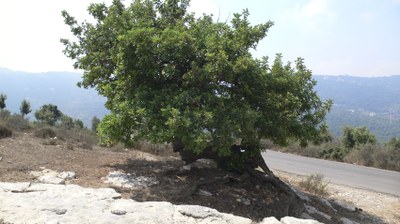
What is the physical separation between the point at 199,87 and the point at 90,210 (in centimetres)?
351

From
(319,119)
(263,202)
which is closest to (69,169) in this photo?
(263,202)

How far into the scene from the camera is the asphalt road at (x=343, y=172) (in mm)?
15816

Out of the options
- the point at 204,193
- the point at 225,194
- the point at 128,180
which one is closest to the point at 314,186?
the point at 225,194

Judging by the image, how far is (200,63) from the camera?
868 centimetres

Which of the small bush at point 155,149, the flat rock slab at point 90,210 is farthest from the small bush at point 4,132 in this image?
the flat rock slab at point 90,210

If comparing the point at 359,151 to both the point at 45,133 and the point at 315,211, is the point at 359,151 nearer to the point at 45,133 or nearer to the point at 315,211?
the point at 315,211

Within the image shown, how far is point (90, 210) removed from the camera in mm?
6180

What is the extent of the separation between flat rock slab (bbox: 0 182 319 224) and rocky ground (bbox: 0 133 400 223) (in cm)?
151

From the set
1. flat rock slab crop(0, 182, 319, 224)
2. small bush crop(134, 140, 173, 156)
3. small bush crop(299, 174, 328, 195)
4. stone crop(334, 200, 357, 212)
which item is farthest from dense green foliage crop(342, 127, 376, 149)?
flat rock slab crop(0, 182, 319, 224)

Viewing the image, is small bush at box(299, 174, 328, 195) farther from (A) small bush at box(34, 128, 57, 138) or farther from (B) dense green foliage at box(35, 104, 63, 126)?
(B) dense green foliage at box(35, 104, 63, 126)

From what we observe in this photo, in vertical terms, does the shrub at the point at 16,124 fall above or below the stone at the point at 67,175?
above

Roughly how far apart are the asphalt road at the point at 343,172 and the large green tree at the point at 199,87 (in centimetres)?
680

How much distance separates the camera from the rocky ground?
29.6 ft

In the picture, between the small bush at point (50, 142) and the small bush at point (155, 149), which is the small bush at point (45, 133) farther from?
the small bush at point (155, 149)
